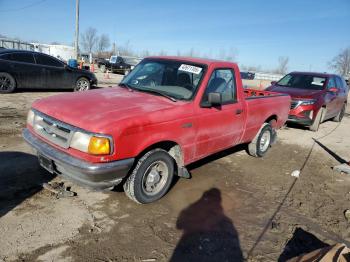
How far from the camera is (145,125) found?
3732 mm

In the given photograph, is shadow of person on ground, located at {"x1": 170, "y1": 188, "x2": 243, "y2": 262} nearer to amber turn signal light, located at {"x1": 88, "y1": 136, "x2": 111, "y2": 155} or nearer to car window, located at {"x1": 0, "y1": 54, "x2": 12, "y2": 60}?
amber turn signal light, located at {"x1": 88, "y1": 136, "x2": 111, "y2": 155}

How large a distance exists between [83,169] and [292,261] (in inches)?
90.5

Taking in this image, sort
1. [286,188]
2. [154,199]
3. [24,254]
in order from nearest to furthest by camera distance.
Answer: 1. [24,254]
2. [154,199]
3. [286,188]

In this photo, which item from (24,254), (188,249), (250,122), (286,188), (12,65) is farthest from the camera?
(12,65)

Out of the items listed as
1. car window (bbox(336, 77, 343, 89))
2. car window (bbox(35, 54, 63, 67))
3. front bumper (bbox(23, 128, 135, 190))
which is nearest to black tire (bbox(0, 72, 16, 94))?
car window (bbox(35, 54, 63, 67))

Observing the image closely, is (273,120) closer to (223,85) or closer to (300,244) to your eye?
(223,85)

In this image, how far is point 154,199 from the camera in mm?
4301

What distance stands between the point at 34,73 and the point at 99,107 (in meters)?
9.04

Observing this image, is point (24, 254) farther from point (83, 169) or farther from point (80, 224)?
point (83, 169)

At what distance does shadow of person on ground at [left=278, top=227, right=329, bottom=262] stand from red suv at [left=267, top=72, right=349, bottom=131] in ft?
20.2

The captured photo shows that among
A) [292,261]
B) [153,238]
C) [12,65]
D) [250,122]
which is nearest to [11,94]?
[12,65]

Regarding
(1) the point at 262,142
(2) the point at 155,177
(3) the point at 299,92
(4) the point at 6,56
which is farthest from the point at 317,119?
(4) the point at 6,56

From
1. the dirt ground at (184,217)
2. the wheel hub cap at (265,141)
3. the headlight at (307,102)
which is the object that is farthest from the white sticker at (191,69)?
the headlight at (307,102)

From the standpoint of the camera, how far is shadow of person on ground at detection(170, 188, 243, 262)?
3299 mm
